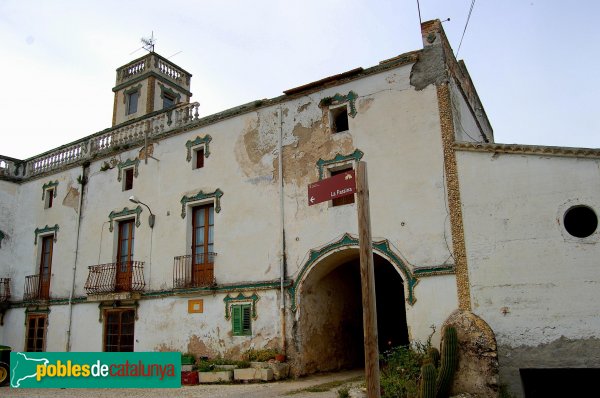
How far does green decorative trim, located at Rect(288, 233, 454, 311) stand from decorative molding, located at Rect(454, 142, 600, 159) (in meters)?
2.71

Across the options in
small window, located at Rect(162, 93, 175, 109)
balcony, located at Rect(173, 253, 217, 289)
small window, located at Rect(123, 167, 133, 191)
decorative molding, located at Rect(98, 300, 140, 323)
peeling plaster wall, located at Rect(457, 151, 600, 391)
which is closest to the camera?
peeling plaster wall, located at Rect(457, 151, 600, 391)

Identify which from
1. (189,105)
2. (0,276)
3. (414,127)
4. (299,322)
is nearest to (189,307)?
(299,322)

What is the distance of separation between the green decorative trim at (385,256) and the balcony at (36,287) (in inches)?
420

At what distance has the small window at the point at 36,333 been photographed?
60.0 ft

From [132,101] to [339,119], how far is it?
47.5 feet

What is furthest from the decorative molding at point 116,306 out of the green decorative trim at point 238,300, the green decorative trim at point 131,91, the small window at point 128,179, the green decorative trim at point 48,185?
the green decorative trim at point 131,91

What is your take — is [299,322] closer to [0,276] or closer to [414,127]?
[414,127]

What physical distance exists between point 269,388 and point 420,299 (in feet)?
12.8

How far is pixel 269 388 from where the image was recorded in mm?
11547

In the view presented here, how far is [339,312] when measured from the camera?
15.0 m

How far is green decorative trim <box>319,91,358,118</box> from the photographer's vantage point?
13.4 metres

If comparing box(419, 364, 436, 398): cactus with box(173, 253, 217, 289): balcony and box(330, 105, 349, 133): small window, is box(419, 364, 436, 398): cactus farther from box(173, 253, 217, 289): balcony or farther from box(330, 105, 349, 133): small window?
box(173, 253, 217, 289): balcony

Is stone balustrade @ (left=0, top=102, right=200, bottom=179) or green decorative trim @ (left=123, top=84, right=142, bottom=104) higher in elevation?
green decorative trim @ (left=123, top=84, right=142, bottom=104)

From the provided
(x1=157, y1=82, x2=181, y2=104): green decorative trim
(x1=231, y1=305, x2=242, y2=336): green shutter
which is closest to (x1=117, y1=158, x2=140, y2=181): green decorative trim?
(x1=231, y1=305, x2=242, y2=336): green shutter
